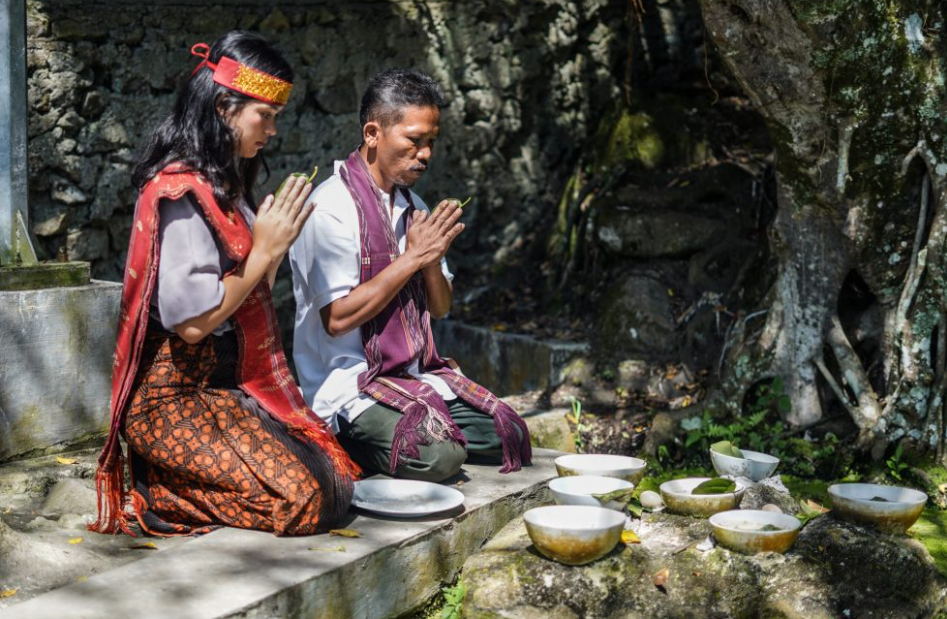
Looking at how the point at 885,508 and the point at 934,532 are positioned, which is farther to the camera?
the point at 934,532

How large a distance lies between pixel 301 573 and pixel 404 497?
0.74m

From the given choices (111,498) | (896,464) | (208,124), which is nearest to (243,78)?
(208,124)

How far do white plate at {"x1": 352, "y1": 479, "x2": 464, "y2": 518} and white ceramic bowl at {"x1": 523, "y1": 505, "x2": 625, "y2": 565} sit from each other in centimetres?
33

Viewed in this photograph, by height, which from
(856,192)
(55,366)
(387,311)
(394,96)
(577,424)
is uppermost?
(394,96)

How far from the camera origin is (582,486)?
12.8 ft

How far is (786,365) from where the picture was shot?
570 centimetres

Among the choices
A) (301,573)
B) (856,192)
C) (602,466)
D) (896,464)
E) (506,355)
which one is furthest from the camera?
(506,355)

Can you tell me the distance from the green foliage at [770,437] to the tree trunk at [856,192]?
92mm

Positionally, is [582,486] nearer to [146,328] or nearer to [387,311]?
[387,311]

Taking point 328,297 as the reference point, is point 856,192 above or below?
above

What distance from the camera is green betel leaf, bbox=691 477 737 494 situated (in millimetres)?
3969

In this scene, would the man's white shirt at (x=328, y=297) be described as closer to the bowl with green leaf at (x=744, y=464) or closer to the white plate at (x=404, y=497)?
the white plate at (x=404, y=497)

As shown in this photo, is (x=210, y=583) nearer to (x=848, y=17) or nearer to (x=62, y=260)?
(x=62, y=260)

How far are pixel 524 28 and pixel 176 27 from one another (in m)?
2.66
